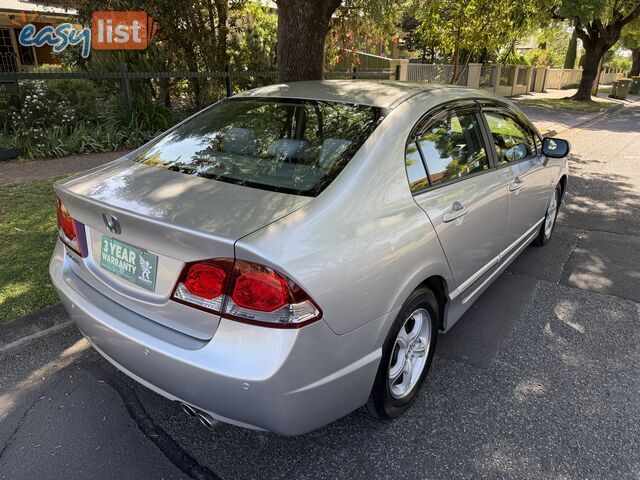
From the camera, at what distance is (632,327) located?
3.54 meters

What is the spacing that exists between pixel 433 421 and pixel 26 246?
3.83 meters

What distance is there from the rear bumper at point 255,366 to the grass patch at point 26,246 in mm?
1622

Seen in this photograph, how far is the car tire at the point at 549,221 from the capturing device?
4859 mm

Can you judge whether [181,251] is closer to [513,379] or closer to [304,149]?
[304,149]

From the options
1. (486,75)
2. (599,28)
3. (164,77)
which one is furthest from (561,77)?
(164,77)

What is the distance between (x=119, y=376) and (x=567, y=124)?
16537mm

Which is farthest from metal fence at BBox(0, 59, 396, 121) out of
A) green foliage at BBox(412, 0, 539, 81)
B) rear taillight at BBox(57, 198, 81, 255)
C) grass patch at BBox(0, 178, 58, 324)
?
rear taillight at BBox(57, 198, 81, 255)

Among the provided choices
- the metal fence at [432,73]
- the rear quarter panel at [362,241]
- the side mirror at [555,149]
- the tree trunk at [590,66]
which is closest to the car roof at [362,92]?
the rear quarter panel at [362,241]

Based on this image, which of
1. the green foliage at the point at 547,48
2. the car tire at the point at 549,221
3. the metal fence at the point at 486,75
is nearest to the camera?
the car tire at the point at 549,221

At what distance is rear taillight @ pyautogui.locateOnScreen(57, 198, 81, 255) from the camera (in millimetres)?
2463

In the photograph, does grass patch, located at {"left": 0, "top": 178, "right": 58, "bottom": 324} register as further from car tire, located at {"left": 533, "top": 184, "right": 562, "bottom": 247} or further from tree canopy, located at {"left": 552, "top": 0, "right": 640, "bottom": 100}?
tree canopy, located at {"left": 552, "top": 0, "right": 640, "bottom": 100}

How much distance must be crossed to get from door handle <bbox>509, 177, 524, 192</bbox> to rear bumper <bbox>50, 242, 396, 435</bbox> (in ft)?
6.03

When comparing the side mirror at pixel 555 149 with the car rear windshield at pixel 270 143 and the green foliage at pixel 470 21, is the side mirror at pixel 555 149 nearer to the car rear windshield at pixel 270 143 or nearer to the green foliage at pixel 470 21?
the car rear windshield at pixel 270 143

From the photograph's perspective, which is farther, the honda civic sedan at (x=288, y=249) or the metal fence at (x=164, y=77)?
the metal fence at (x=164, y=77)
